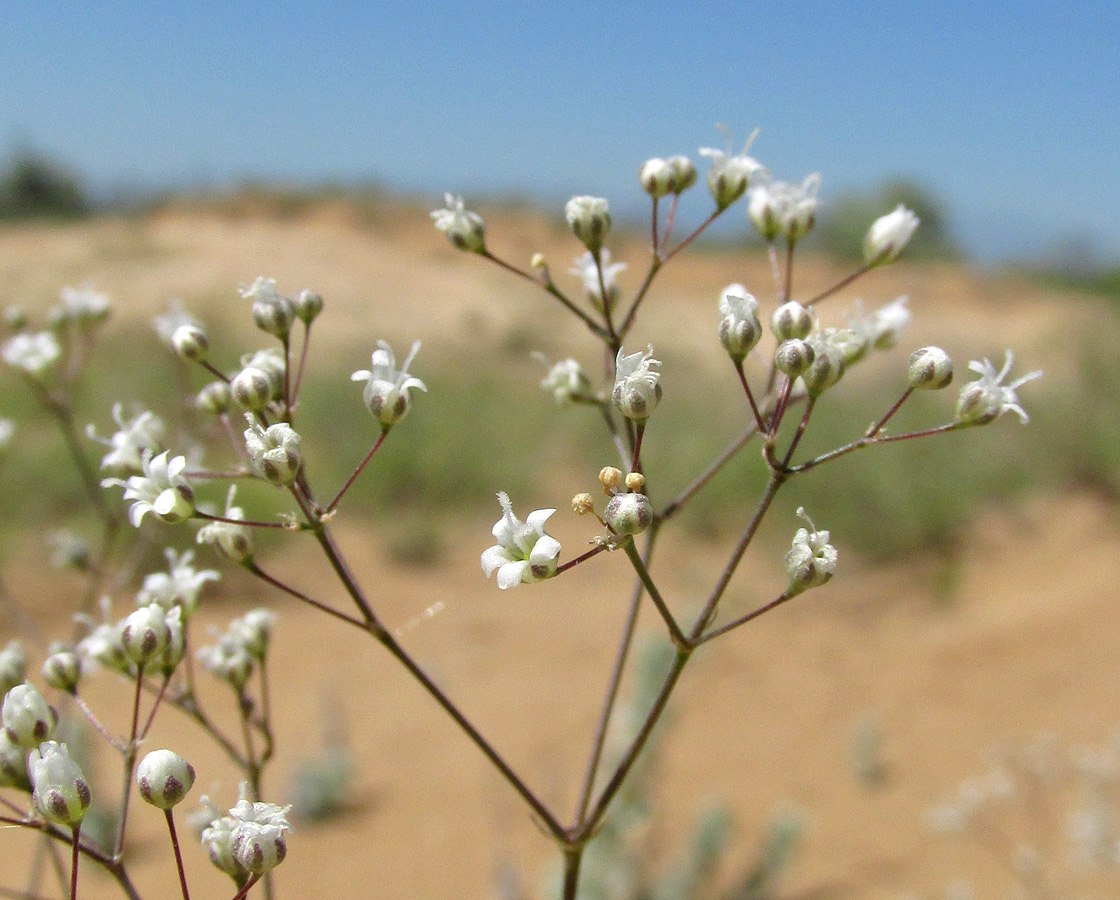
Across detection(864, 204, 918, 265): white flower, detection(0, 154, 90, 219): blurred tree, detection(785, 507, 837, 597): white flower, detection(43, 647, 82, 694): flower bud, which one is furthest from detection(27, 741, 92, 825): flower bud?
detection(0, 154, 90, 219): blurred tree

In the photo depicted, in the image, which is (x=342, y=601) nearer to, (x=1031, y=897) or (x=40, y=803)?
(x=1031, y=897)

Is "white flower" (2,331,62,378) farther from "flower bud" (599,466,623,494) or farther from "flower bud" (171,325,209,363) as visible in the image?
"flower bud" (599,466,623,494)

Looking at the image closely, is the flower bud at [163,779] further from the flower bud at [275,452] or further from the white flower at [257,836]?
the flower bud at [275,452]

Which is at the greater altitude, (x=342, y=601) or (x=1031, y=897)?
(x=1031, y=897)

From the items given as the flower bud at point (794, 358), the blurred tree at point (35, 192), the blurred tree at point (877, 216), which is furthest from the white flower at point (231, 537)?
the blurred tree at point (35, 192)

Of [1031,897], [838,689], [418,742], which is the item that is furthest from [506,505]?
[838,689]

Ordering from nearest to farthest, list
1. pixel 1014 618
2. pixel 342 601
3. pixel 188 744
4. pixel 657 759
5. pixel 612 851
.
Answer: pixel 612 851 < pixel 657 759 < pixel 188 744 < pixel 1014 618 < pixel 342 601

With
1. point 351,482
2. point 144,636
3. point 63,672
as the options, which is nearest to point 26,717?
point 144,636
